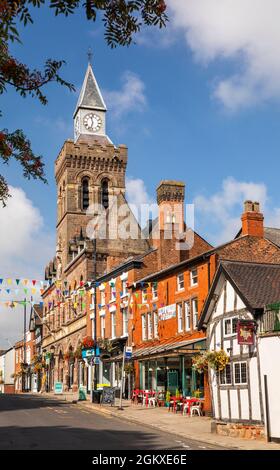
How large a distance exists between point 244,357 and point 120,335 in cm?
2473

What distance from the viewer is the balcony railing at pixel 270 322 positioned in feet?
64.8

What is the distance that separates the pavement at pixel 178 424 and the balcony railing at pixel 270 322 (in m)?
3.55

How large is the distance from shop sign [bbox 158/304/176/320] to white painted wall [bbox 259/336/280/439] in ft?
54.4

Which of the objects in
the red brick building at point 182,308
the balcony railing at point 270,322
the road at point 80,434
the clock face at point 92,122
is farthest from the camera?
the clock face at point 92,122

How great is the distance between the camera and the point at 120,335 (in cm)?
4606

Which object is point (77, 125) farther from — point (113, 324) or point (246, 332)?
point (246, 332)

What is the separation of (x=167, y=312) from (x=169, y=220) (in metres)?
8.92

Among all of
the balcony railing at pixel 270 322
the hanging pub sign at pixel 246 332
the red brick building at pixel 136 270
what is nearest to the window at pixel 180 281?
the red brick building at pixel 136 270

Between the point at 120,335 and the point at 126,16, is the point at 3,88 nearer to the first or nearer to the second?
the point at 126,16

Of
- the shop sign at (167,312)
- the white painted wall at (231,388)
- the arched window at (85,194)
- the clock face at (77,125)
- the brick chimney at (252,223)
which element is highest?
the clock face at (77,125)

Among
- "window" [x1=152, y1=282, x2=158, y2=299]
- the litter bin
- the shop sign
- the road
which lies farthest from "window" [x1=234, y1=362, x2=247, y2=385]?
"window" [x1=152, y1=282, x2=158, y2=299]

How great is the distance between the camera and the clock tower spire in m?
81.3

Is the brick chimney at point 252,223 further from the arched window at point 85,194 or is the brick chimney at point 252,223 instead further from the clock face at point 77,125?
the clock face at point 77,125

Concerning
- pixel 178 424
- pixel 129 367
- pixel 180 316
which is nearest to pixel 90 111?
pixel 129 367
